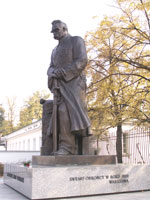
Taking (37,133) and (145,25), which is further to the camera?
(37,133)

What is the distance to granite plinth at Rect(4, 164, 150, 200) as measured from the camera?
16.9 feet

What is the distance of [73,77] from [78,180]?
7.68ft

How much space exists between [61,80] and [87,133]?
137 cm

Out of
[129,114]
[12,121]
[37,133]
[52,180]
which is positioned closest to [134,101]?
[129,114]

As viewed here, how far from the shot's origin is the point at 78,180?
216 inches

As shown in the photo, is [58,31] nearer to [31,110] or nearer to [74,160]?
[74,160]

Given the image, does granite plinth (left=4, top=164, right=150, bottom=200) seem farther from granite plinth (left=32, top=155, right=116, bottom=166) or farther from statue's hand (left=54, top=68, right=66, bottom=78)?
statue's hand (left=54, top=68, right=66, bottom=78)

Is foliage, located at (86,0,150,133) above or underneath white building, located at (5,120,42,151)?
above

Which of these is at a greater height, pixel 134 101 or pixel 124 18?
pixel 124 18

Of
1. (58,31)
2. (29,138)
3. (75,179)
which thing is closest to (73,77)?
(58,31)

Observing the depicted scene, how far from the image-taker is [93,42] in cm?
1396

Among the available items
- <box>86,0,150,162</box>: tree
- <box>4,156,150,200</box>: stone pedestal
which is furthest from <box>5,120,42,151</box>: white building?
<box>4,156,150,200</box>: stone pedestal

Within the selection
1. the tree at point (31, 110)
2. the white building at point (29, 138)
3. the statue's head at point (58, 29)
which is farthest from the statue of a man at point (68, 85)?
the tree at point (31, 110)

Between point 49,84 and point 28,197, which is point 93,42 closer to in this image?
point 49,84
